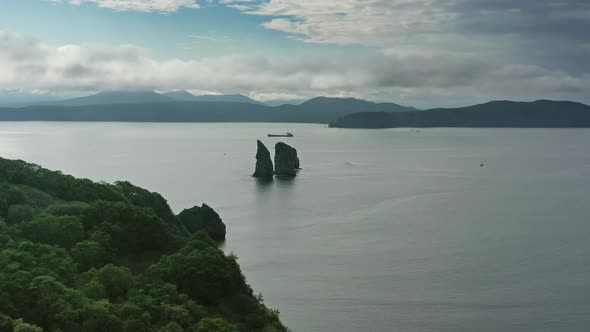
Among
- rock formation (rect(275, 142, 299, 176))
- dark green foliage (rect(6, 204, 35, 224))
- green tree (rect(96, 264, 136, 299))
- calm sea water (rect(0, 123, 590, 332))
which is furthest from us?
rock formation (rect(275, 142, 299, 176))

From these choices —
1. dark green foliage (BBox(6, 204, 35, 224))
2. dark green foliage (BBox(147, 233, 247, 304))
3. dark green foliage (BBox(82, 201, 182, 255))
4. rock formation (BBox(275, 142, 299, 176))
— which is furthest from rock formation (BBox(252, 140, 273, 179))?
dark green foliage (BBox(147, 233, 247, 304))

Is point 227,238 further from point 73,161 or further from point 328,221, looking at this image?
point 73,161

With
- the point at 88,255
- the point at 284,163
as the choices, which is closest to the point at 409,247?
the point at 88,255

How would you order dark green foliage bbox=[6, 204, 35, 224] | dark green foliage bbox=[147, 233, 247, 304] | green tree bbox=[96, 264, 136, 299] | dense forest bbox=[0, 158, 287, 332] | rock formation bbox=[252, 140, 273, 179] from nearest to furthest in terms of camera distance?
dense forest bbox=[0, 158, 287, 332], green tree bbox=[96, 264, 136, 299], dark green foliage bbox=[147, 233, 247, 304], dark green foliage bbox=[6, 204, 35, 224], rock formation bbox=[252, 140, 273, 179]

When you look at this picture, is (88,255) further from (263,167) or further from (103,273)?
(263,167)

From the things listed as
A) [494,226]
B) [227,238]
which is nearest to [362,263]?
[227,238]

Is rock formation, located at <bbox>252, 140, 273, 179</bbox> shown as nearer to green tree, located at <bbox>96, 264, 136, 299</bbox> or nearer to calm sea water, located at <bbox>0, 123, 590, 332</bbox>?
calm sea water, located at <bbox>0, 123, 590, 332</bbox>

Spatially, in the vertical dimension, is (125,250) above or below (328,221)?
above
